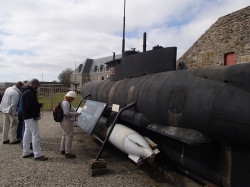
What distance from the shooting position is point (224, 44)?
11.4 meters

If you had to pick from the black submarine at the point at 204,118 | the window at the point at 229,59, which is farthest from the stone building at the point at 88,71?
the black submarine at the point at 204,118

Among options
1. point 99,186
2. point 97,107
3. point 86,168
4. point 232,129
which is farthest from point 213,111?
point 97,107

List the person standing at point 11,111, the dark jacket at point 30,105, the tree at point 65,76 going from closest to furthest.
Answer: the dark jacket at point 30,105, the person standing at point 11,111, the tree at point 65,76

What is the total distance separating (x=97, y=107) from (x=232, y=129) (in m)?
3.48

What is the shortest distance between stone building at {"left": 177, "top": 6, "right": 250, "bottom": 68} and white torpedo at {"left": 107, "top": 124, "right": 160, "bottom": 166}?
8.43 meters

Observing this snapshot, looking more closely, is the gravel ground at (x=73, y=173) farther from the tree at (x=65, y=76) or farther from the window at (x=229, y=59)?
the tree at (x=65, y=76)

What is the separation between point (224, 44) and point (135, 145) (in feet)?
31.3

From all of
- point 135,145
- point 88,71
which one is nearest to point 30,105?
point 135,145

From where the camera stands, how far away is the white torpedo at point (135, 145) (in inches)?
150

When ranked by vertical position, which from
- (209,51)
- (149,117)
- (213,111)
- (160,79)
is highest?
(209,51)

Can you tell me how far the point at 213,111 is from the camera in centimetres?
276

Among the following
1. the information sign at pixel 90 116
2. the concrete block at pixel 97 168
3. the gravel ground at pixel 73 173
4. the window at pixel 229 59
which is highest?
the window at pixel 229 59

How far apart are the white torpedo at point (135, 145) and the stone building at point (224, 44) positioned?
27.7ft

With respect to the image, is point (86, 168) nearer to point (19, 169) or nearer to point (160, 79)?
point (19, 169)
